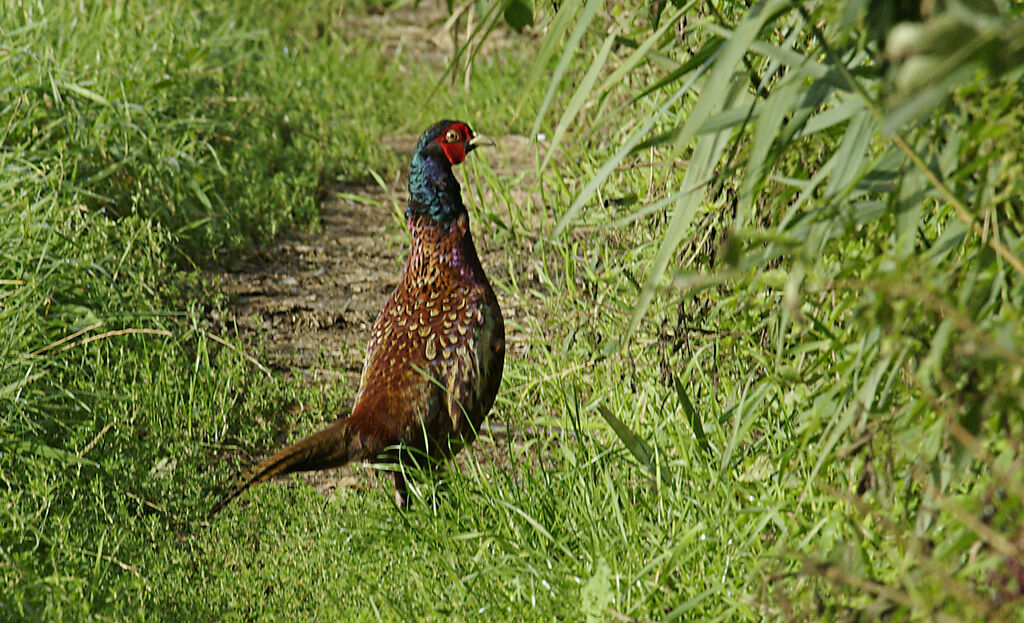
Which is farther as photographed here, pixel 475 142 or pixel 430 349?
pixel 475 142

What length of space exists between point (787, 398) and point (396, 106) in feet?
15.3

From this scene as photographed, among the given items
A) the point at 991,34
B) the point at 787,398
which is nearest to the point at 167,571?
the point at 787,398

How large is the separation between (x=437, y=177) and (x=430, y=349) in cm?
49

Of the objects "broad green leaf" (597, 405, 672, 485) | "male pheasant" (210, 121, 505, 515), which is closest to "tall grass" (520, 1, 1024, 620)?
"broad green leaf" (597, 405, 672, 485)

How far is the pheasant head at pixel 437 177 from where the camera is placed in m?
3.32

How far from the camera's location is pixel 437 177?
10.9 feet

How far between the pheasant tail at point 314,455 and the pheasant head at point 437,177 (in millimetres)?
640

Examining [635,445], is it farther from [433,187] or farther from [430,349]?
[433,187]

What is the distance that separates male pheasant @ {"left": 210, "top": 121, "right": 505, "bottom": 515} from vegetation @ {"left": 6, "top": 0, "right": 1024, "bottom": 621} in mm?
164

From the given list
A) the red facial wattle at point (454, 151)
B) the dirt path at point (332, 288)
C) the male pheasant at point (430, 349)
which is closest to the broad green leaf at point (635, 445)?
the male pheasant at point (430, 349)

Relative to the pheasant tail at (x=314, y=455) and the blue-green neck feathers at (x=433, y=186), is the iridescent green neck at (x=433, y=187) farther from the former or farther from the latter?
the pheasant tail at (x=314, y=455)

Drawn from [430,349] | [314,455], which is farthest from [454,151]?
[314,455]

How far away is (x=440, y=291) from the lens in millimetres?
3270

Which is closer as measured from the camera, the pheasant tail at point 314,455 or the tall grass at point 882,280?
the tall grass at point 882,280
